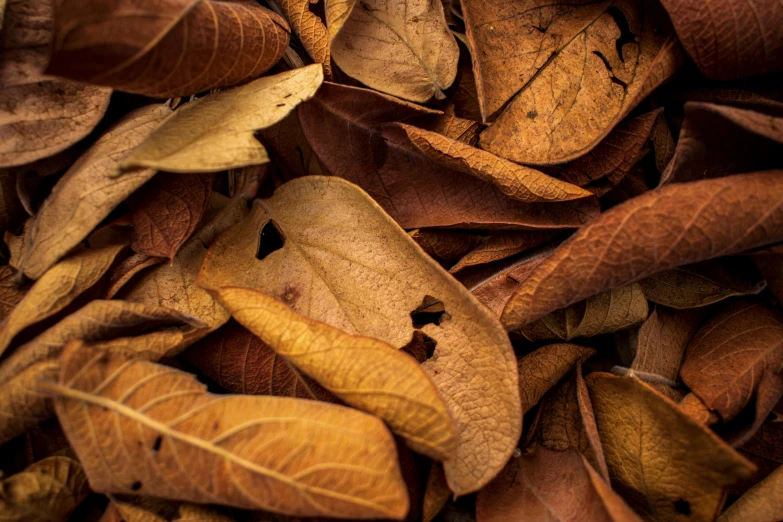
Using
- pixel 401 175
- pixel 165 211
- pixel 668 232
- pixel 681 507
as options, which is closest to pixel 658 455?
pixel 681 507

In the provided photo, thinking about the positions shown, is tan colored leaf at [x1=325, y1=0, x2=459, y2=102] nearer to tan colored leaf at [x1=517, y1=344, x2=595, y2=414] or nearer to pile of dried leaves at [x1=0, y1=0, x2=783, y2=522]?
pile of dried leaves at [x1=0, y1=0, x2=783, y2=522]

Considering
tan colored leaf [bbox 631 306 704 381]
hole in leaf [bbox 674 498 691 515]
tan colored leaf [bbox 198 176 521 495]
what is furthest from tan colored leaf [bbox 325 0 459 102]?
hole in leaf [bbox 674 498 691 515]

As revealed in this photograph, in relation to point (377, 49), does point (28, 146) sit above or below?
below

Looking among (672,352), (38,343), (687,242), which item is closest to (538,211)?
(687,242)

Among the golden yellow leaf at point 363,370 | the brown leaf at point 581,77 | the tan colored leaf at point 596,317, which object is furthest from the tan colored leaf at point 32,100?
the tan colored leaf at point 596,317

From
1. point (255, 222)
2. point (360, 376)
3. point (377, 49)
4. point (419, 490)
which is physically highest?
point (377, 49)

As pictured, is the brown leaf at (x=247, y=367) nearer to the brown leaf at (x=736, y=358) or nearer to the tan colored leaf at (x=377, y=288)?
the tan colored leaf at (x=377, y=288)

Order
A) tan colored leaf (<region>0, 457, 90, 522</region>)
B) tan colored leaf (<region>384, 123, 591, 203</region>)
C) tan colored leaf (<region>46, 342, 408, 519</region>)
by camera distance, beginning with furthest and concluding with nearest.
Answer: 1. tan colored leaf (<region>384, 123, 591, 203</region>)
2. tan colored leaf (<region>0, 457, 90, 522</region>)
3. tan colored leaf (<region>46, 342, 408, 519</region>)

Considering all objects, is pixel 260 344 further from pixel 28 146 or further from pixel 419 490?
pixel 28 146
